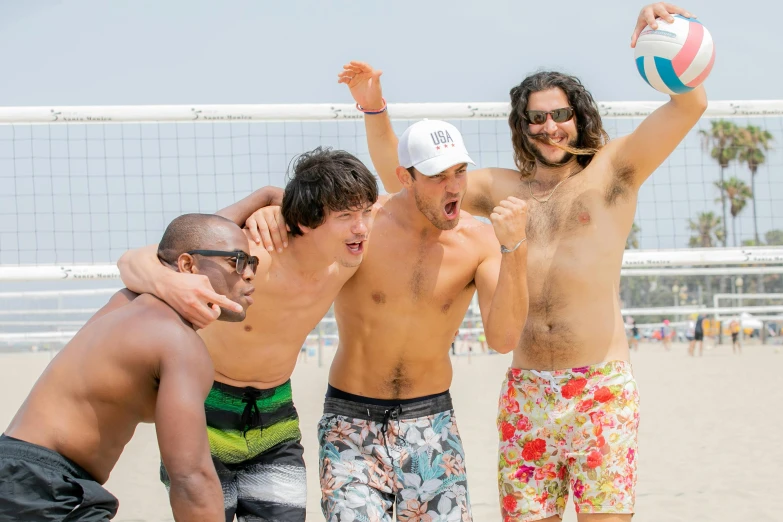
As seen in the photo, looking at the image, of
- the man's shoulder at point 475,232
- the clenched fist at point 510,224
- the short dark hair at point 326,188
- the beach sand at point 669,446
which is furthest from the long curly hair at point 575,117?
the beach sand at point 669,446

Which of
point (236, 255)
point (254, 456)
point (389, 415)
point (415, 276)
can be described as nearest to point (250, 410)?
point (254, 456)

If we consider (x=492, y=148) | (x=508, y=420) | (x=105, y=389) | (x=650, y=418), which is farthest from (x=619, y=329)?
(x=650, y=418)

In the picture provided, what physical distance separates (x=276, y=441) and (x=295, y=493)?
8.7 inches

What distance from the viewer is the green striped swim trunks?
3447 millimetres

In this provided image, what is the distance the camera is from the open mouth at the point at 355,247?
135 inches

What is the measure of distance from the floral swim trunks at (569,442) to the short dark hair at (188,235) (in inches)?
61.4

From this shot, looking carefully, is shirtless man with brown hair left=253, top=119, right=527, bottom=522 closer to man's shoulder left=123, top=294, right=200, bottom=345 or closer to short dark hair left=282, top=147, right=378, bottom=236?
short dark hair left=282, top=147, right=378, bottom=236

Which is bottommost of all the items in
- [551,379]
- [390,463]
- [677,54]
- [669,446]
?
[669,446]

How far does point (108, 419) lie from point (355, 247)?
1303 millimetres

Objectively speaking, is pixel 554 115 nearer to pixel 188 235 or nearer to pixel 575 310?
pixel 575 310

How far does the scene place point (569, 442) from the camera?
11.5 ft

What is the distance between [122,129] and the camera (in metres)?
6.62

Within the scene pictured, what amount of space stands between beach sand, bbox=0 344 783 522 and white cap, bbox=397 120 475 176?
1692 mm

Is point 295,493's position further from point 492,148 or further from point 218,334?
point 492,148
